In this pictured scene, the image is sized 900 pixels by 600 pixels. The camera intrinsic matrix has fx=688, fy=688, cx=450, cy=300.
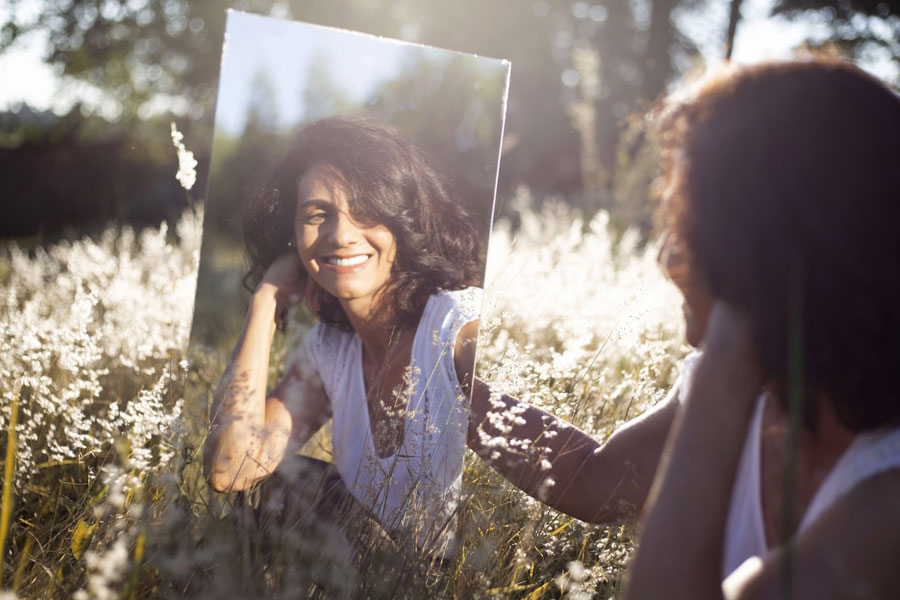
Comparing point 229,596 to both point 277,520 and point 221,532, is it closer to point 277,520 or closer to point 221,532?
point 221,532

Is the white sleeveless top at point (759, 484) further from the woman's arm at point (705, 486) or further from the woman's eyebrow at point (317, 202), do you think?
the woman's eyebrow at point (317, 202)

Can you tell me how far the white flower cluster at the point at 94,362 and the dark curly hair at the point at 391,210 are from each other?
468 millimetres

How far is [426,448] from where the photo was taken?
1.72 meters

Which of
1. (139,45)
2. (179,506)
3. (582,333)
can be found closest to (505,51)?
(139,45)

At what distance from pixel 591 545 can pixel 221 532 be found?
97 cm

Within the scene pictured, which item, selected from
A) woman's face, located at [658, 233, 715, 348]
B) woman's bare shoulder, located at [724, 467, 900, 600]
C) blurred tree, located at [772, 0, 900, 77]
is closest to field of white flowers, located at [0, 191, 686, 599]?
woman's bare shoulder, located at [724, 467, 900, 600]

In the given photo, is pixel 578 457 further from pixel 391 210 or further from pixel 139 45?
pixel 139 45

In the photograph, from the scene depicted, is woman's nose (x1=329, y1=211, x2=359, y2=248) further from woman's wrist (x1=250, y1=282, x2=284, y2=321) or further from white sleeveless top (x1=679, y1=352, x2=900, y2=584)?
white sleeveless top (x1=679, y1=352, x2=900, y2=584)

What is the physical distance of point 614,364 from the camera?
301 centimetres

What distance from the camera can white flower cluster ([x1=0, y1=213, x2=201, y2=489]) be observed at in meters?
1.76

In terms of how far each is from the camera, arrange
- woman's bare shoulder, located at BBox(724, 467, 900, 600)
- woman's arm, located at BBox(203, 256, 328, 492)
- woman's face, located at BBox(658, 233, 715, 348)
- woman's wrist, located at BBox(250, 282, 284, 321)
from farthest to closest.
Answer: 1. woman's wrist, located at BBox(250, 282, 284, 321)
2. woman's arm, located at BBox(203, 256, 328, 492)
3. woman's face, located at BBox(658, 233, 715, 348)
4. woman's bare shoulder, located at BBox(724, 467, 900, 600)

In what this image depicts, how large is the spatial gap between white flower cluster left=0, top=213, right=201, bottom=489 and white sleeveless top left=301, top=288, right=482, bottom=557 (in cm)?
47

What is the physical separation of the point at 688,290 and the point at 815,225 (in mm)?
295

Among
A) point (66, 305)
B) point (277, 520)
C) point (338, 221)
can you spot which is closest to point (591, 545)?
point (277, 520)
